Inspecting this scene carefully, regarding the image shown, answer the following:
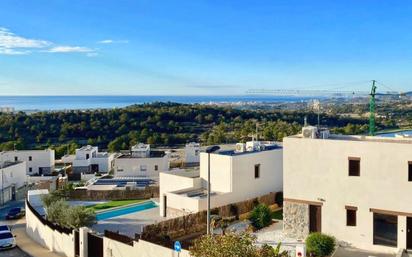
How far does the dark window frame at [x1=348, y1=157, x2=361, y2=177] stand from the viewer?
19453 millimetres

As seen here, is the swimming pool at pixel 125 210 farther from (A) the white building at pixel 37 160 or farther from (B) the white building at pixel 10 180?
(A) the white building at pixel 37 160

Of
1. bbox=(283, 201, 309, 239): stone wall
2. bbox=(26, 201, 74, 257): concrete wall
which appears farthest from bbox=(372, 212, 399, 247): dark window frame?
bbox=(26, 201, 74, 257): concrete wall

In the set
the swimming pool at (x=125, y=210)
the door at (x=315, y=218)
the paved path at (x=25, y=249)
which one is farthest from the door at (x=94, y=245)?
the door at (x=315, y=218)

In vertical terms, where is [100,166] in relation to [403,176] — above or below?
below

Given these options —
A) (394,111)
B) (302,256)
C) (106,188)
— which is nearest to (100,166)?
(106,188)

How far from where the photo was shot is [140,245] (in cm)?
1722

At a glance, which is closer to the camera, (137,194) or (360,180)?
(360,180)

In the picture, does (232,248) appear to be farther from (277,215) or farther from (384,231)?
(277,215)

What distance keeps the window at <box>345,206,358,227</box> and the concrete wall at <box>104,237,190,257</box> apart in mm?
8024

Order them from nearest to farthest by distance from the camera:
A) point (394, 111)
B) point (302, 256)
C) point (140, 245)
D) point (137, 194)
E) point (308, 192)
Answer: point (302, 256) → point (140, 245) → point (308, 192) → point (137, 194) → point (394, 111)

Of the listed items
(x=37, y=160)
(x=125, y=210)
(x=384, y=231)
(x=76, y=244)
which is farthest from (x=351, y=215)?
(x=37, y=160)

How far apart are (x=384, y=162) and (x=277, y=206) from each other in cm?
1186

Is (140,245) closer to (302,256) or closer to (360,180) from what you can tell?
(302,256)

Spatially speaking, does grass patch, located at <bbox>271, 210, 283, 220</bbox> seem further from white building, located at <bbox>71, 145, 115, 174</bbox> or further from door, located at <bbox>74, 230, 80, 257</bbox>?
white building, located at <bbox>71, 145, 115, 174</bbox>
